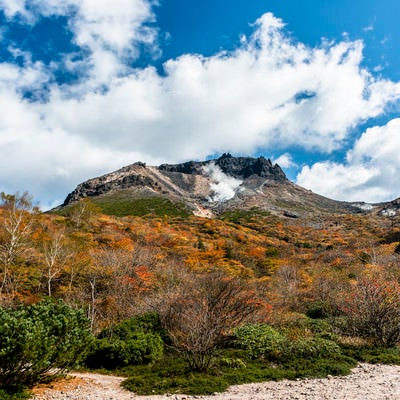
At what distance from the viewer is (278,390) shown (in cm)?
926

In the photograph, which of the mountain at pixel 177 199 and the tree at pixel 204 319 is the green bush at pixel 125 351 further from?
the mountain at pixel 177 199

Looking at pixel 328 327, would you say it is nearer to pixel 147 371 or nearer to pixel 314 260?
pixel 147 371

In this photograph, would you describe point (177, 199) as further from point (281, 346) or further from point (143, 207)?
point (281, 346)

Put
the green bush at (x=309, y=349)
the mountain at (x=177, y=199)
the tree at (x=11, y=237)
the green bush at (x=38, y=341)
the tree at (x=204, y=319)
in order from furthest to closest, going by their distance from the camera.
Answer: the mountain at (x=177, y=199) < the tree at (x=11, y=237) < the green bush at (x=309, y=349) < the tree at (x=204, y=319) < the green bush at (x=38, y=341)

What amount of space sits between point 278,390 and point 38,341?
660cm

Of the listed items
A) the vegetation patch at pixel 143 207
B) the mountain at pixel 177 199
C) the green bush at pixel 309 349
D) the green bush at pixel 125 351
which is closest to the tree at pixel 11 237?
the green bush at pixel 125 351

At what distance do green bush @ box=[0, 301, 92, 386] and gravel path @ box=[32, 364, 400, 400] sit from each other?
61cm

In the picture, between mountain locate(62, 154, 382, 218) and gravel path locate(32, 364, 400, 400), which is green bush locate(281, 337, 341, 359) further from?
mountain locate(62, 154, 382, 218)

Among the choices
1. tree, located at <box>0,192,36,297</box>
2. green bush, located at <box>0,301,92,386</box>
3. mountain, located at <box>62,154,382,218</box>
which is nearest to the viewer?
green bush, located at <box>0,301,92,386</box>

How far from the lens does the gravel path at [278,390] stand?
840 centimetres

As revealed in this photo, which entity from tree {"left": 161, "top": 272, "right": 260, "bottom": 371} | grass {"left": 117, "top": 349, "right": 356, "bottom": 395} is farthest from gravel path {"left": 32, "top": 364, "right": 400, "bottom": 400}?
tree {"left": 161, "top": 272, "right": 260, "bottom": 371}

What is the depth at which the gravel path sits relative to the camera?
331 inches

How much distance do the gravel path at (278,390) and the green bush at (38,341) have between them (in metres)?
0.61

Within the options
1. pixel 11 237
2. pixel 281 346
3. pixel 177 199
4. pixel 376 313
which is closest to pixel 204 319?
pixel 281 346
